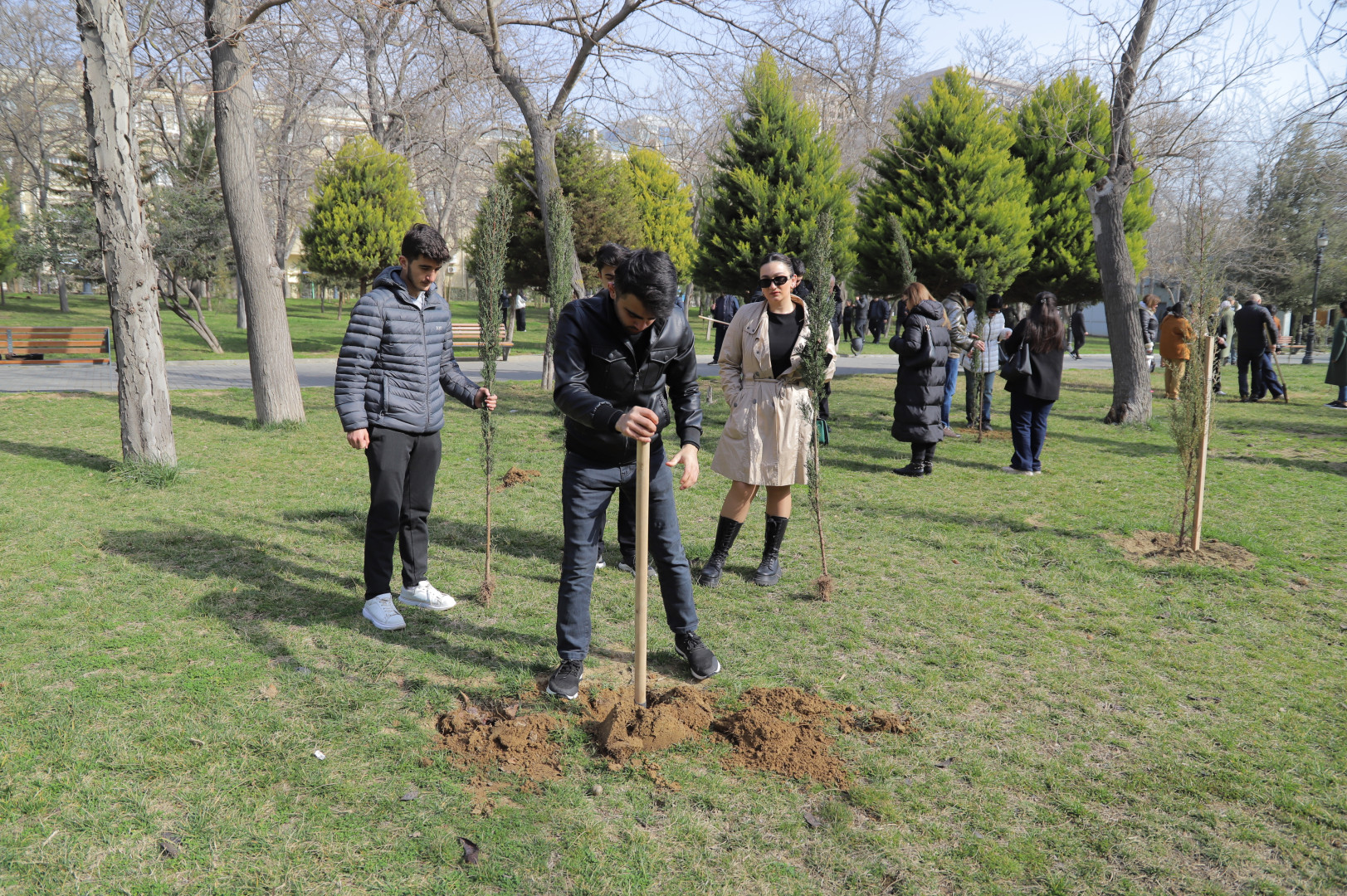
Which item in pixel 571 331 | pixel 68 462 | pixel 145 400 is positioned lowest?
pixel 68 462

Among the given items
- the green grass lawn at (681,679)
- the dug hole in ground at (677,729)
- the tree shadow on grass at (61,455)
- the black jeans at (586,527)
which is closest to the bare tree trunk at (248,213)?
the tree shadow on grass at (61,455)

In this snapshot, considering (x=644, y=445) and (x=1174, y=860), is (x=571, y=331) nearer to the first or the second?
(x=644, y=445)

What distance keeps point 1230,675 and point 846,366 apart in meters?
16.6

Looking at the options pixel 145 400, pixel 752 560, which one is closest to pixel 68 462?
pixel 145 400

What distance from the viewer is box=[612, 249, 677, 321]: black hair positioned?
311cm

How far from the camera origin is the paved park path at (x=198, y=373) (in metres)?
12.9

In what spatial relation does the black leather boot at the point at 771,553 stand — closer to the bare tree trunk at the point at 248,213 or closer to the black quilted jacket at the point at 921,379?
the black quilted jacket at the point at 921,379

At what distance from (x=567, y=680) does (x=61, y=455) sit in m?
7.14

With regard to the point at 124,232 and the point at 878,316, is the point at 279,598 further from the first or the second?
the point at 878,316

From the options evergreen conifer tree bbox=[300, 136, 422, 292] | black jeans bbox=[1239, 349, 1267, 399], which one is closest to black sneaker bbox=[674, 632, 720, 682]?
black jeans bbox=[1239, 349, 1267, 399]

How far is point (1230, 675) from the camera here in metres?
4.09

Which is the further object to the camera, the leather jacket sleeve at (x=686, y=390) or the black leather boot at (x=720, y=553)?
the black leather boot at (x=720, y=553)

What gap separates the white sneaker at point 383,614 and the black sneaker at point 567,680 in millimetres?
1118

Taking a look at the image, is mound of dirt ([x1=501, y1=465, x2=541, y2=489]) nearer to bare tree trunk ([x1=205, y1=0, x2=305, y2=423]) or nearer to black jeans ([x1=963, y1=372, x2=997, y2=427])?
bare tree trunk ([x1=205, y1=0, x2=305, y2=423])
